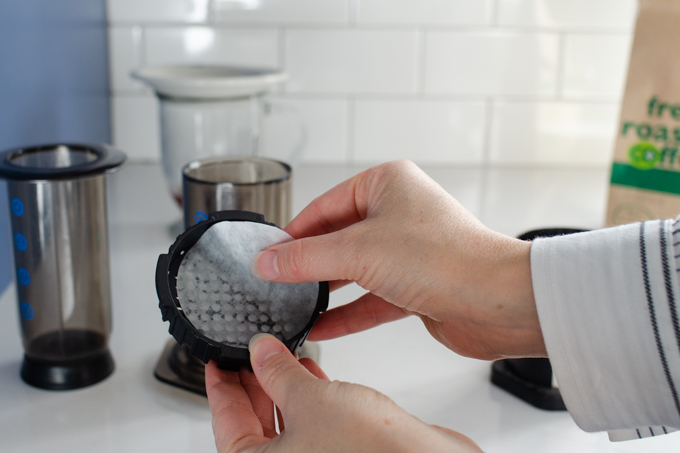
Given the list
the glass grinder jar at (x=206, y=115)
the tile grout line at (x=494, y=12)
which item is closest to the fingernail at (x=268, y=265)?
the glass grinder jar at (x=206, y=115)

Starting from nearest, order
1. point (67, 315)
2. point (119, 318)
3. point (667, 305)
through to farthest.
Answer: point (667, 305)
point (67, 315)
point (119, 318)

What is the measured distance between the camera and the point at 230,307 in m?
0.43

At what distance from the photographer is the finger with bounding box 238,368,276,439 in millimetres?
430

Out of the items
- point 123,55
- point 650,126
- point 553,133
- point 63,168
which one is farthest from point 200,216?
point 553,133

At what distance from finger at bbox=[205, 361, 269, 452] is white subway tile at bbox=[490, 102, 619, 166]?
0.88 metres

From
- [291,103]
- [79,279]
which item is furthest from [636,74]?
[79,279]

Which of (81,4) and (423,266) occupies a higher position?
(81,4)

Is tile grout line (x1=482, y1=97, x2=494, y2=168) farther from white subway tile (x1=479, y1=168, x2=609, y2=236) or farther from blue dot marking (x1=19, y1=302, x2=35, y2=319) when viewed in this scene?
blue dot marking (x1=19, y1=302, x2=35, y2=319)

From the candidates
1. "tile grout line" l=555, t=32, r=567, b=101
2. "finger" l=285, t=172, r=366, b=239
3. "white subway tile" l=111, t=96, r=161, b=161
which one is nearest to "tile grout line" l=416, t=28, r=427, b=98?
"tile grout line" l=555, t=32, r=567, b=101

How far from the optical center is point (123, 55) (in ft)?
3.57

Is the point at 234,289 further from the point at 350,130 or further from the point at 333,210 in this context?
the point at 350,130

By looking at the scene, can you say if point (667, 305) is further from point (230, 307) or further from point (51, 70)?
point (51, 70)

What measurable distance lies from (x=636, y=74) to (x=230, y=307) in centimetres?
62

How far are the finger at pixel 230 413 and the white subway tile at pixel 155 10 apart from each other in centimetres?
82
